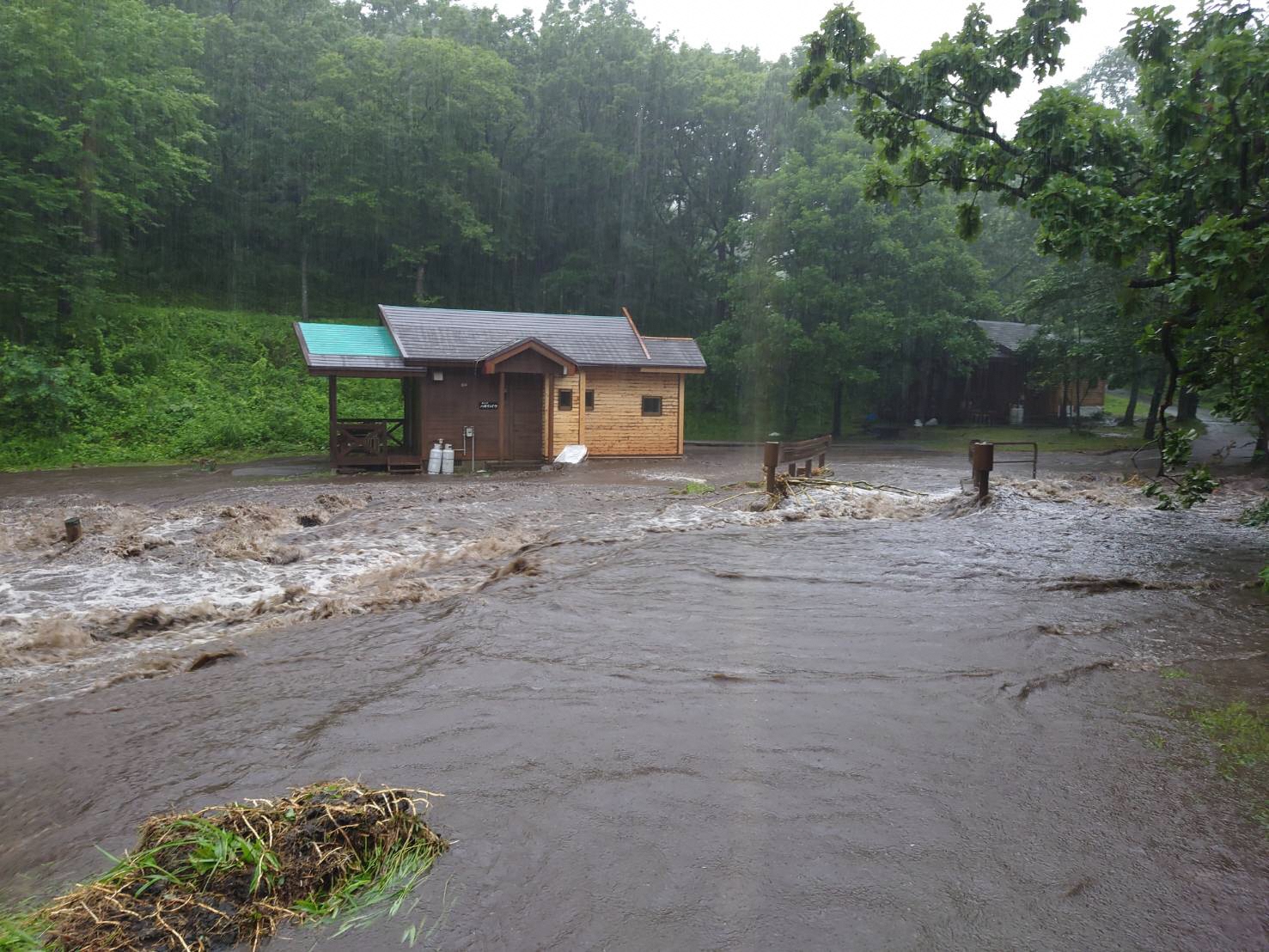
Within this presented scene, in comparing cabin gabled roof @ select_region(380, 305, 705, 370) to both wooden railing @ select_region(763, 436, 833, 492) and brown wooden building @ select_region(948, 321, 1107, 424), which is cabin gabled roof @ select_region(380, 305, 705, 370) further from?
brown wooden building @ select_region(948, 321, 1107, 424)

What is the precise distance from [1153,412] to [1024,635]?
23617mm

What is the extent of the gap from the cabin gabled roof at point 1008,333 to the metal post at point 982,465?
24057 mm

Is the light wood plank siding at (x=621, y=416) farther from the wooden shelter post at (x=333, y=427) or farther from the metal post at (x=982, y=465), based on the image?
the metal post at (x=982, y=465)

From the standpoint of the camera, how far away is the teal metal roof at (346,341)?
2239 cm

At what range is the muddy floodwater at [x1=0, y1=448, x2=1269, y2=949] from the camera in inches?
128

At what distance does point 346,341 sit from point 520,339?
4805 mm

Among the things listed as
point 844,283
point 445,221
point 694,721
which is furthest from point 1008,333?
point 694,721

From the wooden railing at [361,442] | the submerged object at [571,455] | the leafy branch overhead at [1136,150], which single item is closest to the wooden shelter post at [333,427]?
the wooden railing at [361,442]

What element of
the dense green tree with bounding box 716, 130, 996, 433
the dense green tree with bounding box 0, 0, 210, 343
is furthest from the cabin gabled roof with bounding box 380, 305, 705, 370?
the dense green tree with bounding box 0, 0, 210, 343

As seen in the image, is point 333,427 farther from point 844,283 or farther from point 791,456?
point 844,283

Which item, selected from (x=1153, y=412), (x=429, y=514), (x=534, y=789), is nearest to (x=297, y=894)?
(x=534, y=789)

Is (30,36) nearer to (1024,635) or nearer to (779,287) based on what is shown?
(779,287)

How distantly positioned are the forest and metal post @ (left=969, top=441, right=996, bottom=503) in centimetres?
430

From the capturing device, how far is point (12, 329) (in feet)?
90.1
